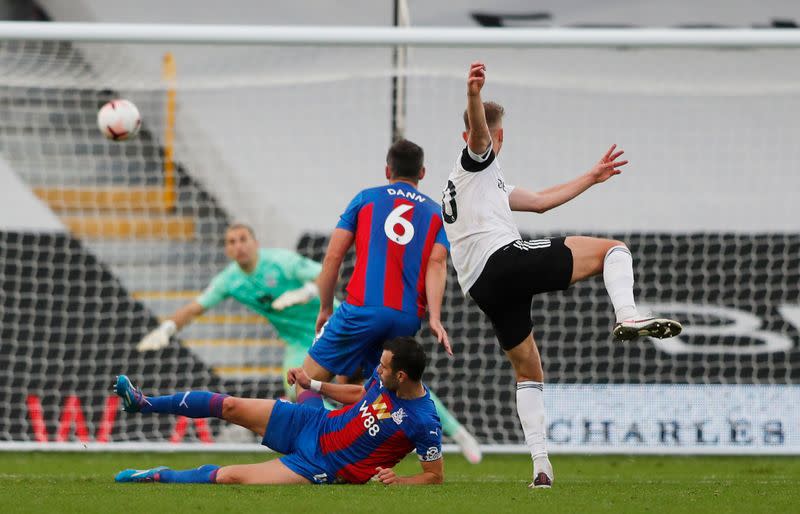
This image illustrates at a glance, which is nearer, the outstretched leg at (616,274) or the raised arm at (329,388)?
the outstretched leg at (616,274)

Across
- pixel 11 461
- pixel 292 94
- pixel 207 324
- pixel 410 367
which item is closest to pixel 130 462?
pixel 11 461

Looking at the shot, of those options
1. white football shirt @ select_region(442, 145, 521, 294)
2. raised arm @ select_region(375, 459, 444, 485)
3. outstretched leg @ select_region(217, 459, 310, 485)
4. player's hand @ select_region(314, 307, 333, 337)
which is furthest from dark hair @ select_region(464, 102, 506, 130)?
outstretched leg @ select_region(217, 459, 310, 485)

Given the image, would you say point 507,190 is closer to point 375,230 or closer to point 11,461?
point 375,230

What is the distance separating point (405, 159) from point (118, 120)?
117 inches

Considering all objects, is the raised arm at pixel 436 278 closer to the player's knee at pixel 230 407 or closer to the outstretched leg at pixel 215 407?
the outstretched leg at pixel 215 407

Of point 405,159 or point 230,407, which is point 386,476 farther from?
point 405,159

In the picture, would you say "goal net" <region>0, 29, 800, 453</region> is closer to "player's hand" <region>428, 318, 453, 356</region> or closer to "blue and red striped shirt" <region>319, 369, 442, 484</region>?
"player's hand" <region>428, 318, 453, 356</region>

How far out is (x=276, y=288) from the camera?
30.8 ft

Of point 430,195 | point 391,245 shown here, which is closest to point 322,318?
point 391,245

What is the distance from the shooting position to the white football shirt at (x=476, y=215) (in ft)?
19.9

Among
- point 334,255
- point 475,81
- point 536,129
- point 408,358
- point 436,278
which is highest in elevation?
point 536,129

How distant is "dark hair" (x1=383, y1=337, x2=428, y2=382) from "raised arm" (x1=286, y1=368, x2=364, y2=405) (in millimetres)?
480

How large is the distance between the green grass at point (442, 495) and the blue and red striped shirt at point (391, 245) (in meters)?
1.04

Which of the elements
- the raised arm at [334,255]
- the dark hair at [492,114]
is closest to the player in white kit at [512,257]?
the dark hair at [492,114]
